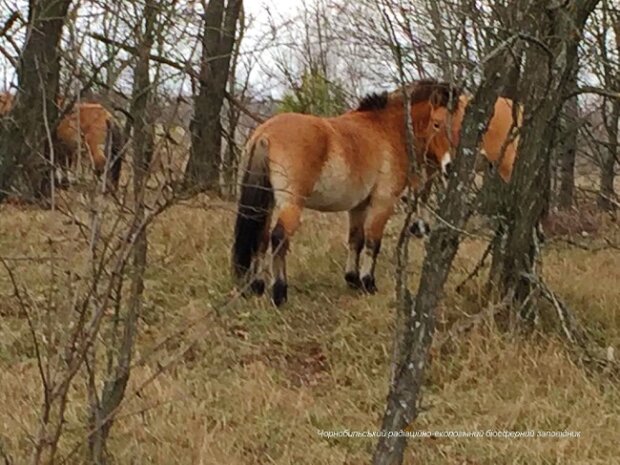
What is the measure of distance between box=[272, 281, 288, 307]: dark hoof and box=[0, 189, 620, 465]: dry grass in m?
0.11

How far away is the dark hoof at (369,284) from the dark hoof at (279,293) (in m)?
0.78

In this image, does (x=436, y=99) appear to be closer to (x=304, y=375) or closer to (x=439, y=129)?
(x=439, y=129)

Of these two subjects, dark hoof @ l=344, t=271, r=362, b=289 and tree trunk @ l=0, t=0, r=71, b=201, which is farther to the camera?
dark hoof @ l=344, t=271, r=362, b=289

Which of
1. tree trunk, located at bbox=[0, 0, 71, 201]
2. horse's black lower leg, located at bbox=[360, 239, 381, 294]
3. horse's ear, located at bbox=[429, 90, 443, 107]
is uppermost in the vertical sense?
horse's ear, located at bbox=[429, 90, 443, 107]

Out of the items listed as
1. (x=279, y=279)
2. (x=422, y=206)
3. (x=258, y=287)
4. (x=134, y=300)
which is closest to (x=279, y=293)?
(x=279, y=279)

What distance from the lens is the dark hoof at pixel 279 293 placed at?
24.1 ft

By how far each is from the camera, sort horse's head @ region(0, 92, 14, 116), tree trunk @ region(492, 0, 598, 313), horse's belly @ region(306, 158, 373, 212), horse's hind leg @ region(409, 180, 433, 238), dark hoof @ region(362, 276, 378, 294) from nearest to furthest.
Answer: horse's hind leg @ region(409, 180, 433, 238), tree trunk @ region(492, 0, 598, 313), horse's head @ region(0, 92, 14, 116), horse's belly @ region(306, 158, 373, 212), dark hoof @ region(362, 276, 378, 294)

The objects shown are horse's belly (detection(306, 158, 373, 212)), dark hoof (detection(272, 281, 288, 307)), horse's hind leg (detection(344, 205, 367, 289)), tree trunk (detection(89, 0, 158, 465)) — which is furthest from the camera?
horse's hind leg (detection(344, 205, 367, 289))

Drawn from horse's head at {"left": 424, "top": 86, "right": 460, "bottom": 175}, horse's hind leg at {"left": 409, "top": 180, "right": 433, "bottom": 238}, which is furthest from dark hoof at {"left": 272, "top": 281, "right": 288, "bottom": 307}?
horse's head at {"left": 424, "top": 86, "right": 460, "bottom": 175}

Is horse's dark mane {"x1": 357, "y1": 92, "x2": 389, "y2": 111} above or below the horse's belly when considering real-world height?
above

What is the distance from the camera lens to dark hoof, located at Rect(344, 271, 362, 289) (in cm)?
794

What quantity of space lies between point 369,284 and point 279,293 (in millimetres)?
905

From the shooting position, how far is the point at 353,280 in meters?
7.96

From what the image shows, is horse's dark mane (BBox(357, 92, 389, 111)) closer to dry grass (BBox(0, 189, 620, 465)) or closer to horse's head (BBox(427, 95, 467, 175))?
horse's head (BBox(427, 95, 467, 175))
